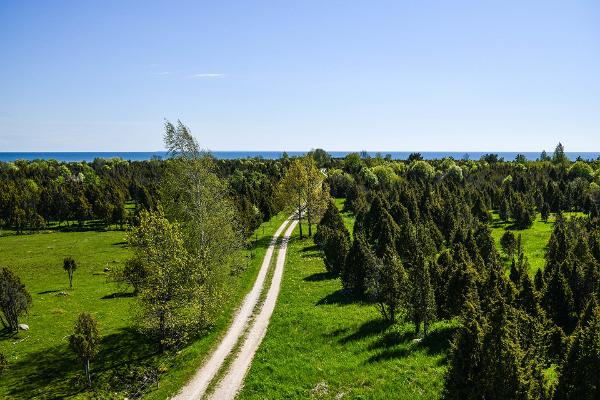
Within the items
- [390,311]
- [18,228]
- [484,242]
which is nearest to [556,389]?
[390,311]

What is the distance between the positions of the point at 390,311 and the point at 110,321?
31888 mm

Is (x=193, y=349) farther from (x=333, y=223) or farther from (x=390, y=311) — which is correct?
(x=333, y=223)

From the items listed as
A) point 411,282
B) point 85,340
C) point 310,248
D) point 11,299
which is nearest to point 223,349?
point 85,340

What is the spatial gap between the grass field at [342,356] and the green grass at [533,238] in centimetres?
2910

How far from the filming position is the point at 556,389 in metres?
19.6

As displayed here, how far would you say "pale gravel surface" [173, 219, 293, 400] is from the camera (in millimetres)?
28531

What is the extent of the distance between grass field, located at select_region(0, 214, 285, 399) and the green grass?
140ft

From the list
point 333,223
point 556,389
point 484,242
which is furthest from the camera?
point 333,223

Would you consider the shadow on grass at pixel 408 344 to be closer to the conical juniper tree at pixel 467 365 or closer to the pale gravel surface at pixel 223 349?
the conical juniper tree at pixel 467 365

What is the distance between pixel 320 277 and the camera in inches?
2200

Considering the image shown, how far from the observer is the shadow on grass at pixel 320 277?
54969 millimetres

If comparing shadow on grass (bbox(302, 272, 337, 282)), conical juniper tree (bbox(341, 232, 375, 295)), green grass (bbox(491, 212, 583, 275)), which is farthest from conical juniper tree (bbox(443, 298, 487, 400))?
green grass (bbox(491, 212, 583, 275))

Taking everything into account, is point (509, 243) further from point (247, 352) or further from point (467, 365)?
point (467, 365)

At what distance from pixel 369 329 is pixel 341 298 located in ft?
32.8
